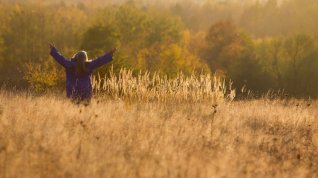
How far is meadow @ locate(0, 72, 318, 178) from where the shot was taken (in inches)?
187

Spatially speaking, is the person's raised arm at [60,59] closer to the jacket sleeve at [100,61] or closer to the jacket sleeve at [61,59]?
the jacket sleeve at [61,59]

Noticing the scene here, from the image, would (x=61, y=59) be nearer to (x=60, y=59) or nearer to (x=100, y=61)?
(x=60, y=59)

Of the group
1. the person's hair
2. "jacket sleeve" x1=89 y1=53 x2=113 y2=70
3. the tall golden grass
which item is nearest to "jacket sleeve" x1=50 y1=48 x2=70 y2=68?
the person's hair

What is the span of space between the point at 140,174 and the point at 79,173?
22.9 inches

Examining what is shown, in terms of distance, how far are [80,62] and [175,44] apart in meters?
31.8

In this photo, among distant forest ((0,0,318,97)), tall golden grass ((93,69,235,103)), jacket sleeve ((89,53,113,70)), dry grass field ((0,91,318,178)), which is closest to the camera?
dry grass field ((0,91,318,178))

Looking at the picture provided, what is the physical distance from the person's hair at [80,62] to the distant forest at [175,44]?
10.9 meters

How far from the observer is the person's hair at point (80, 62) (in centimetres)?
905

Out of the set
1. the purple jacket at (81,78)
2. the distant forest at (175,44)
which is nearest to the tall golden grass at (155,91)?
the purple jacket at (81,78)

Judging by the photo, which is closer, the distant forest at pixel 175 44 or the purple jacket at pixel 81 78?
the purple jacket at pixel 81 78

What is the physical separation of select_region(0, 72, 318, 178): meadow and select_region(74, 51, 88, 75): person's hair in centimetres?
89

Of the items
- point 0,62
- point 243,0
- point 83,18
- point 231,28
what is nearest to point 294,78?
point 231,28

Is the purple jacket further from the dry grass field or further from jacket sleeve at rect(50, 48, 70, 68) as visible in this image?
the dry grass field

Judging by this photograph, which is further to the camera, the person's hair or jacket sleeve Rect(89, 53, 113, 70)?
jacket sleeve Rect(89, 53, 113, 70)
